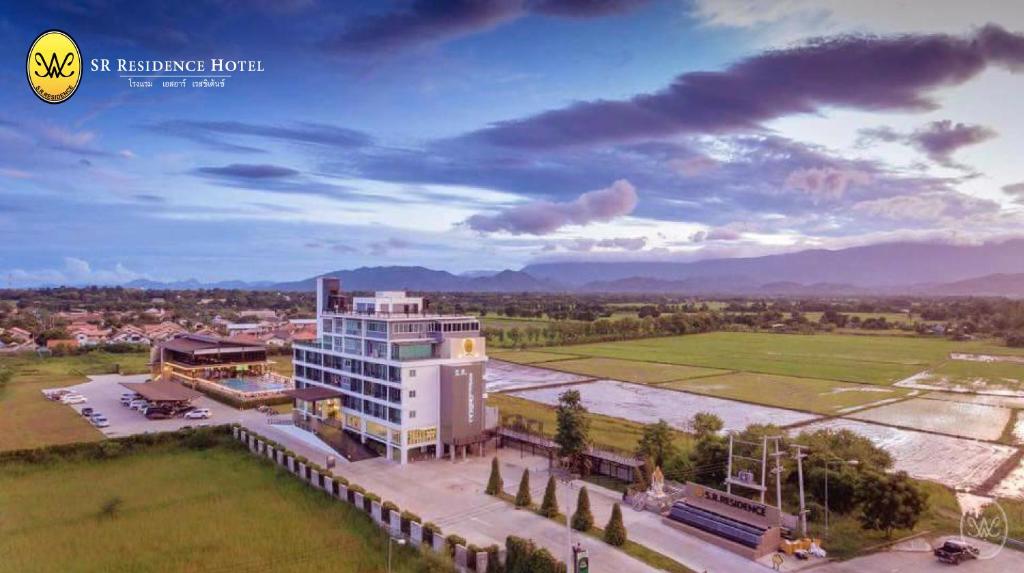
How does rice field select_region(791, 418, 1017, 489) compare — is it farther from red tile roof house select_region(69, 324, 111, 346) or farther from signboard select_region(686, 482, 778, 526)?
red tile roof house select_region(69, 324, 111, 346)

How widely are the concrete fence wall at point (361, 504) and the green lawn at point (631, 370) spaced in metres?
37.2

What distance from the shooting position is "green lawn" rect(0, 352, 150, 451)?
39.8 metres

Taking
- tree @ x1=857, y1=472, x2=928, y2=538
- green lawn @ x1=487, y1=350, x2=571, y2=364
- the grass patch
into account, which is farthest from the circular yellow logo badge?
green lawn @ x1=487, y1=350, x2=571, y2=364

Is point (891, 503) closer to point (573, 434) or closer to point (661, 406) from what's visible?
point (573, 434)

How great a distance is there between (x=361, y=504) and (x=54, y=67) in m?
22.0

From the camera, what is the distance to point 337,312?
42.0 meters

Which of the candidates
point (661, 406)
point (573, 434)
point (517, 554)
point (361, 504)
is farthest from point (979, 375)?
point (361, 504)

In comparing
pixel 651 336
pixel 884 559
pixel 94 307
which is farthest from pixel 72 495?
pixel 94 307

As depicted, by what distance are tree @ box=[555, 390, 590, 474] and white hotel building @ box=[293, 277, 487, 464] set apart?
18.0 ft

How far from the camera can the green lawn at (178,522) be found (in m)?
22.8

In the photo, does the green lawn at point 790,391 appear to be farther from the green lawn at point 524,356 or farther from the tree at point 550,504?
the tree at point 550,504

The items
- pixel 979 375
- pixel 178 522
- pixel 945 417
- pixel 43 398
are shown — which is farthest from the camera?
pixel 979 375

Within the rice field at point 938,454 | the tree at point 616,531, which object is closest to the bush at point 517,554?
the tree at point 616,531

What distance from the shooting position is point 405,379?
112 feet
